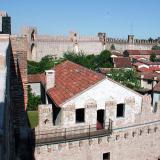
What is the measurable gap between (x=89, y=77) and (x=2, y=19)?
798cm

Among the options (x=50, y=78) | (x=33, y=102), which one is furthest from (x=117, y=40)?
(x=50, y=78)

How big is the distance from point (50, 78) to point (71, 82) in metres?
1.54

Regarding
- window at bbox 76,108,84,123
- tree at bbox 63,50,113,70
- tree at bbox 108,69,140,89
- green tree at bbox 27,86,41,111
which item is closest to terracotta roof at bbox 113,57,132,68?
tree at bbox 63,50,113,70

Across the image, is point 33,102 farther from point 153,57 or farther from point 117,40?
point 117,40

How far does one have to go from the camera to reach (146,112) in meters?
18.0

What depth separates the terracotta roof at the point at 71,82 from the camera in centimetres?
1624

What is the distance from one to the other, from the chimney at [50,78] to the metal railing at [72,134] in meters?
4.16

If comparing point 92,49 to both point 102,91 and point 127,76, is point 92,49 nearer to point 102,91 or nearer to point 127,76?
point 127,76

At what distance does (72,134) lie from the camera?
50.1ft

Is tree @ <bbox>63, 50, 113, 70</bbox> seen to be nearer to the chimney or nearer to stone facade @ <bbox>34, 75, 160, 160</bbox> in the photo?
the chimney

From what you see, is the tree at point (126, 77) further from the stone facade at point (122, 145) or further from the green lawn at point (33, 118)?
the stone facade at point (122, 145)

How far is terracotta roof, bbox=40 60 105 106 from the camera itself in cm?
1624

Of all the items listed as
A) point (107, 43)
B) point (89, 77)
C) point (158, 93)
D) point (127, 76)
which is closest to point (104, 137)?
point (89, 77)

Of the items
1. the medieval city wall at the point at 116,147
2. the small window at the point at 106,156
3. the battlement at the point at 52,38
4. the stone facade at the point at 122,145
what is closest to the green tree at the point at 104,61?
the battlement at the point at 52,38
